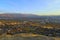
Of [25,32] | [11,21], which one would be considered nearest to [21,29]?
[25,32]

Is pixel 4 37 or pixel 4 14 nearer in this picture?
pixel 4 37

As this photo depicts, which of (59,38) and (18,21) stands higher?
(18,21)

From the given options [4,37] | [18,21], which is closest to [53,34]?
[18,21]

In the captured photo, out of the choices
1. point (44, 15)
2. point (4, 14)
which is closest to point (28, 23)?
point (44, 15)

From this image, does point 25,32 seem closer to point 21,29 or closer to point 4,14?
point 21,29

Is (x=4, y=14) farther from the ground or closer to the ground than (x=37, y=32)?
farther from the ground

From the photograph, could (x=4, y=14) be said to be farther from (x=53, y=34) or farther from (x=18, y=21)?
(x=53, y=34)

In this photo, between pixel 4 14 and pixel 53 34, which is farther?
pixel 4 14

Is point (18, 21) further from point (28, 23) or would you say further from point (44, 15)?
point (44, 15)

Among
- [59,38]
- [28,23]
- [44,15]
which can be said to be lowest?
[59,38]
